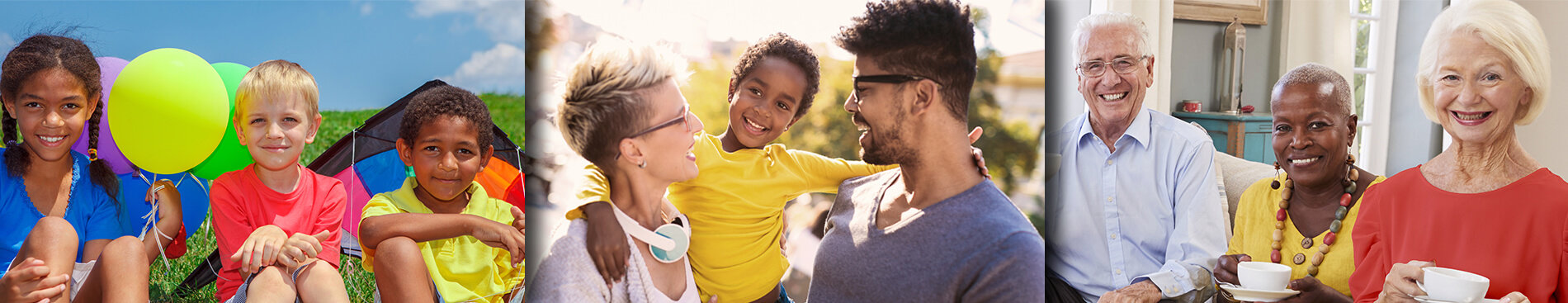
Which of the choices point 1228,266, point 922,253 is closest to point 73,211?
point 922,253

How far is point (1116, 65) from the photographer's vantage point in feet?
9.72

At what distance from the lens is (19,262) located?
8.46 ft

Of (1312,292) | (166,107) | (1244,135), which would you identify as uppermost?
(166,107)

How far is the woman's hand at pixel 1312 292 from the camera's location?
293 centimetres

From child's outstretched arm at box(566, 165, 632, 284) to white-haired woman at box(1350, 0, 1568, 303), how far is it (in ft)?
7.89

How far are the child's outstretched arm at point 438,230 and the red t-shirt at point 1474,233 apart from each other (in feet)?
9.17

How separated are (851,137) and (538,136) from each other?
997mm

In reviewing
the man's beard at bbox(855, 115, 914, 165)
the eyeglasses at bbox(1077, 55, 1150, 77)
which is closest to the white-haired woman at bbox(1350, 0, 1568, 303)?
the eyeglasses at bbox(1077, 55, 1150, 77)

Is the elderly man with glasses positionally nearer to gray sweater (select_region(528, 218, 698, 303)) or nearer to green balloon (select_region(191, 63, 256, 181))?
gray sweater (select_region(528, 218, 698, 303))

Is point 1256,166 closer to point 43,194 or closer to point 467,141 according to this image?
point 467,141

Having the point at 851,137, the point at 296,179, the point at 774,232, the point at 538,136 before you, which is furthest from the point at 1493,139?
the point at 296,179

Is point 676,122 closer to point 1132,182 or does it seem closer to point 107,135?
point 1132,182

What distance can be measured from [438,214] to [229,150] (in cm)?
63

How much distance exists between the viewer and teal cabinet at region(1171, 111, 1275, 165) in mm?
3029
